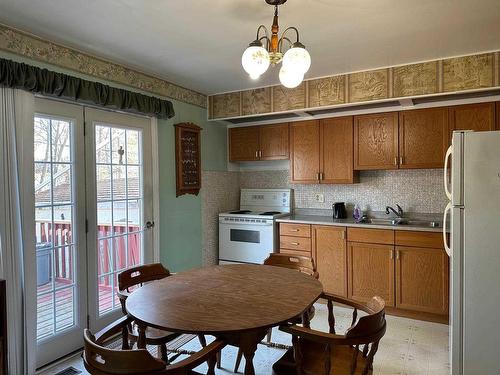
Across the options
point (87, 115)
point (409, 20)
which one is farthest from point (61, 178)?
point (409, 20)

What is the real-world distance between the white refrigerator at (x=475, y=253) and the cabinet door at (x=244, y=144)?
2.55 meters

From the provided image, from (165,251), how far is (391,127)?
2734mm

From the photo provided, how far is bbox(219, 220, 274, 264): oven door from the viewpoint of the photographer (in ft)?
13.2

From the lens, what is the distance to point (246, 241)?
4188mm

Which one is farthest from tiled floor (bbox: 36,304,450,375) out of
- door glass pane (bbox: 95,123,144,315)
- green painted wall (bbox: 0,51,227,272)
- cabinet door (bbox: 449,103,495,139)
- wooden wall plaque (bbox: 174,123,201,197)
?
cabinet door (bbox: 449,103,495,139)

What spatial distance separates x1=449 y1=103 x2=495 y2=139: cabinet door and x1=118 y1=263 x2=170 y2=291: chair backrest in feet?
9.87

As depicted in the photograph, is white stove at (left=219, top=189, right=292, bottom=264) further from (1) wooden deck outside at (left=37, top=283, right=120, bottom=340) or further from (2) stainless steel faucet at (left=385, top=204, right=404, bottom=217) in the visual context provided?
(1) wooden deck outside at (left=37, top=283, right=120, bottom=340)

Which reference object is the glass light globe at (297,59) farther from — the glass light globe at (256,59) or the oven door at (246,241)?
the oven door at (246,241)

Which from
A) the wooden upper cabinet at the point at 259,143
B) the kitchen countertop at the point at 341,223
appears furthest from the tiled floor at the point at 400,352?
the wooden upper cabinet at the point at 259,143

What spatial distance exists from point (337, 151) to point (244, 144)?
4.10ft

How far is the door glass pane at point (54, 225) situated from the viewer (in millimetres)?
2549

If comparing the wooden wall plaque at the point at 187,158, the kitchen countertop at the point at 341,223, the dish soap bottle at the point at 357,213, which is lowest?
the kitchen countertop at the point at 341,223

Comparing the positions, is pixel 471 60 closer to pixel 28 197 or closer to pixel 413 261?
pixel 413 261

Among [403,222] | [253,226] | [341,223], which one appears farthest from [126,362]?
[403,222]
